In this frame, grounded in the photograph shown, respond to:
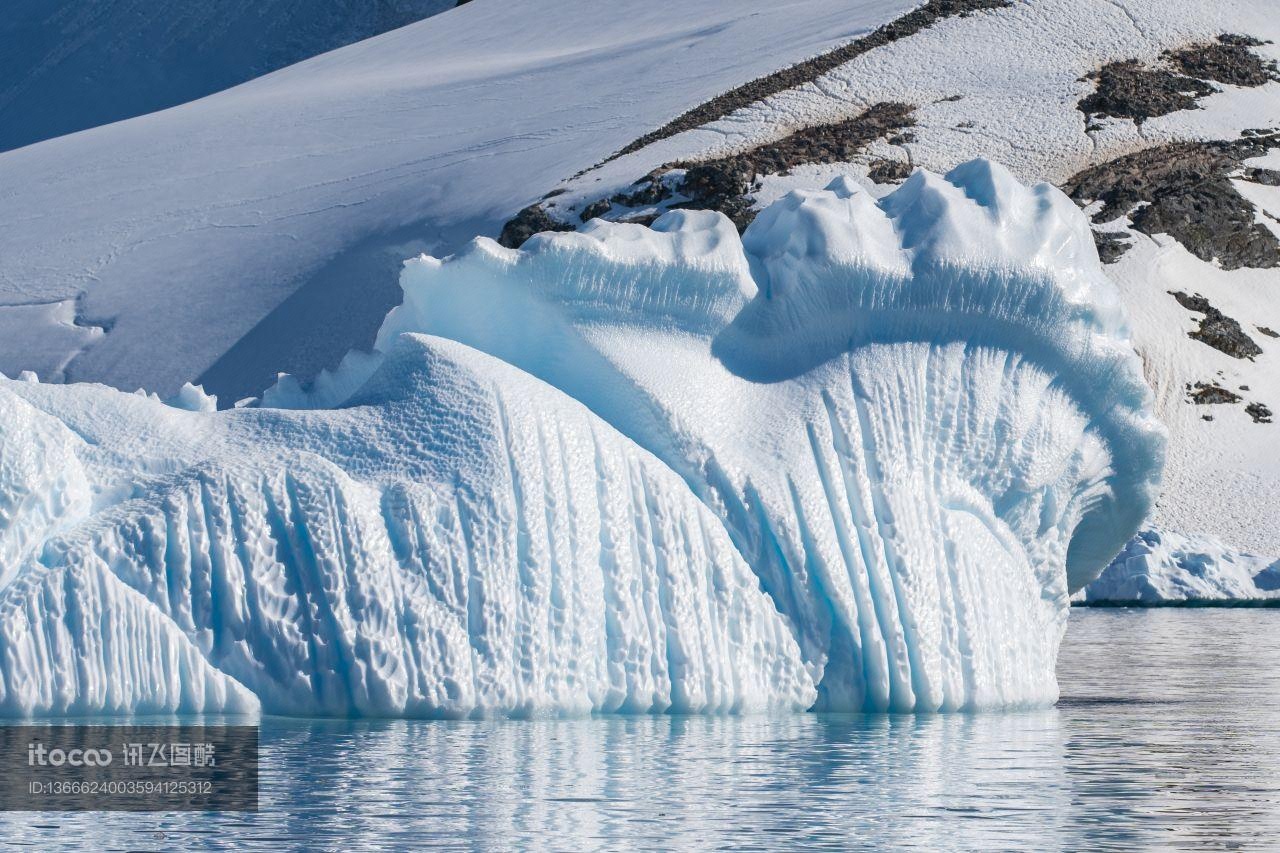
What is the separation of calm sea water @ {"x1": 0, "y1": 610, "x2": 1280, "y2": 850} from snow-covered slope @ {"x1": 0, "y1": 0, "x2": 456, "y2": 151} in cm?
6269

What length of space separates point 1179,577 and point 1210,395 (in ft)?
15.1

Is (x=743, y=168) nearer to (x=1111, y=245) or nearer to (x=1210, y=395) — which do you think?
(x=1111, y=245)

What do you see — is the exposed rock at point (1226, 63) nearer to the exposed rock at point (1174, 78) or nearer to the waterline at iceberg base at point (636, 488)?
the exposed rock at point (1174, 78)

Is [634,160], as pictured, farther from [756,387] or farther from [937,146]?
[756,387]

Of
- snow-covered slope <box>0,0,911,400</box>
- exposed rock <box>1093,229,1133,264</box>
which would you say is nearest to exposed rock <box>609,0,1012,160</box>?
snow-covered slope <box>0,0,911,400</box>

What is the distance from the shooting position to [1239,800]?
213 inches

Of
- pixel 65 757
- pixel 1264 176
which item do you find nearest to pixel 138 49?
pixel 1264 176

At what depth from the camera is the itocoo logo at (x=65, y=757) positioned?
559 centimetres

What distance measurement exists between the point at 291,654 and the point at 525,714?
823mm

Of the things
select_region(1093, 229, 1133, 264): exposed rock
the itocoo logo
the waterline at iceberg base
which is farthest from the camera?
select_region(1093, 229, 1133, 264): exposed rock

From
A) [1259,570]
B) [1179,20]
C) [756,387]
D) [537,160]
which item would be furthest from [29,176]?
[756,387]

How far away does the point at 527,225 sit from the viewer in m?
25.7

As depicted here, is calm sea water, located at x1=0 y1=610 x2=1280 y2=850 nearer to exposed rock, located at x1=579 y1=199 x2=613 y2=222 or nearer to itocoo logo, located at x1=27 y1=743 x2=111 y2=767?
itocoo logo, located at x1=27 y1=743 x2=111 y2=767

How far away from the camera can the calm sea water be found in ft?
15.2
